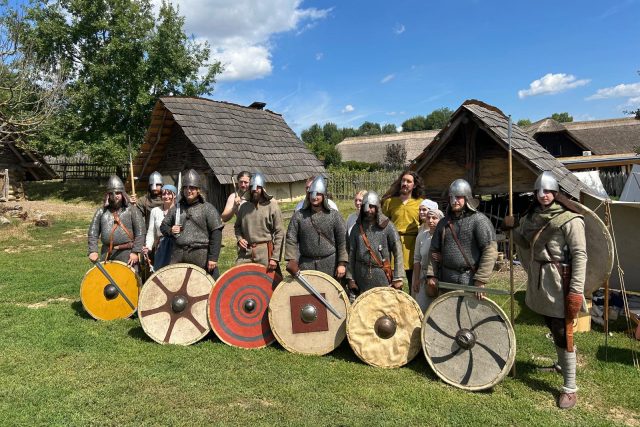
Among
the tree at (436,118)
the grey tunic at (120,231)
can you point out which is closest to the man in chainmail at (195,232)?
the grey tunic at (120,231)

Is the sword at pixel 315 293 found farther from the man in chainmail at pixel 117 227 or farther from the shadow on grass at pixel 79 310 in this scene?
the shadow on grass at pixel 79 310

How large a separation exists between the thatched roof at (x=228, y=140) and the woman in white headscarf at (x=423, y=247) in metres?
10.0

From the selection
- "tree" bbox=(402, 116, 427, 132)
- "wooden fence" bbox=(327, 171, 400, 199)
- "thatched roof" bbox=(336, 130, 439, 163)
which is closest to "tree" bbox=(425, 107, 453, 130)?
"tree" bbox=(402, 116, 427, 132)

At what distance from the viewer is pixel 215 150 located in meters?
Answer: 15.0

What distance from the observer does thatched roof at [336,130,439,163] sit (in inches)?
1770

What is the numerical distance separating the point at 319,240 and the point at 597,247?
250 centimetres

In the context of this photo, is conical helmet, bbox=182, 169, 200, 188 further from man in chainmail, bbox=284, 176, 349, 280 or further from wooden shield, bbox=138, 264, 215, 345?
man in chainmail, bbox=284, 176, 349, 280

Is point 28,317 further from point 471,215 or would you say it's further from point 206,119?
point 206,119

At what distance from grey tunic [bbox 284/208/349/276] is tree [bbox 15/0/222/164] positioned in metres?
20.6

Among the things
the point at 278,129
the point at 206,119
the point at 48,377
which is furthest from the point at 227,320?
the point at 278,129

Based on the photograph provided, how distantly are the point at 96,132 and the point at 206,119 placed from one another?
11065mm

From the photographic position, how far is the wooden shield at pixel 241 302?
15.5ft

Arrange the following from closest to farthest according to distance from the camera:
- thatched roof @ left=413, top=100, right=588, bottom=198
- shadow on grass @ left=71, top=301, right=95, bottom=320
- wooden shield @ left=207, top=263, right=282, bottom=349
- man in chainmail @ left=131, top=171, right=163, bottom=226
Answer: wooden shield @ left=207, top=263, right=282, bottom=349 → shadow on grass @ left=71, top=301, right=95, bottom=320 → man in chainmail @ left=131, top=171, right=163, bottom=226 → thatched roof @ left=413, top=100, right=588, bottom=198

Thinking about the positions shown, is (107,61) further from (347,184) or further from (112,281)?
(112,281)
